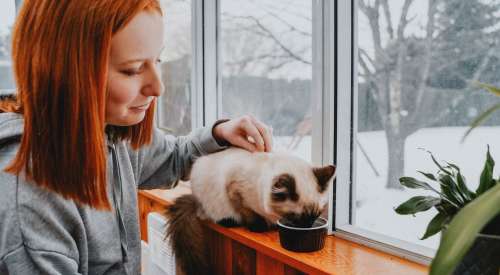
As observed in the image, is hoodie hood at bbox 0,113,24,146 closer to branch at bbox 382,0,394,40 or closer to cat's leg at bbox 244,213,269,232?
cat's leg at bbox 244,213,269,232

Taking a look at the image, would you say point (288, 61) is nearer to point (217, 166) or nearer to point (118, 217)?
point (217, 166)

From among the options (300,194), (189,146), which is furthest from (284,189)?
(189,146)

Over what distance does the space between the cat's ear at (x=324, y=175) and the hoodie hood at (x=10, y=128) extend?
70 centimetres

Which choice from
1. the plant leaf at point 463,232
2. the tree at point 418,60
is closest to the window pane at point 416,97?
the tree at point 418,60

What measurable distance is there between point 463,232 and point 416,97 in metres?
0.70

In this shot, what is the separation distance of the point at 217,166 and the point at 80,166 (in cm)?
47

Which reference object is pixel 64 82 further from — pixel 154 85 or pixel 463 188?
pixel 463 188

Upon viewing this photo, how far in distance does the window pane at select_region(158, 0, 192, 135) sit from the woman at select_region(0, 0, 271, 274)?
109 cm

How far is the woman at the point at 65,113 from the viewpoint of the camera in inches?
27.7

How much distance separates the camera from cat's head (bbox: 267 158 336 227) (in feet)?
3.43

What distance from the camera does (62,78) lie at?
711mm

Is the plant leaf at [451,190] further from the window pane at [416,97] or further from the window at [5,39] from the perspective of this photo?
the window at [5,39]

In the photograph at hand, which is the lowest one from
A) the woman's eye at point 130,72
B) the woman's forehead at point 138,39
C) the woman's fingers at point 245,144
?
the woman's fingers at point 245,144

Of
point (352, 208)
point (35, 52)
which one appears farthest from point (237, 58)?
point (35, 52)
